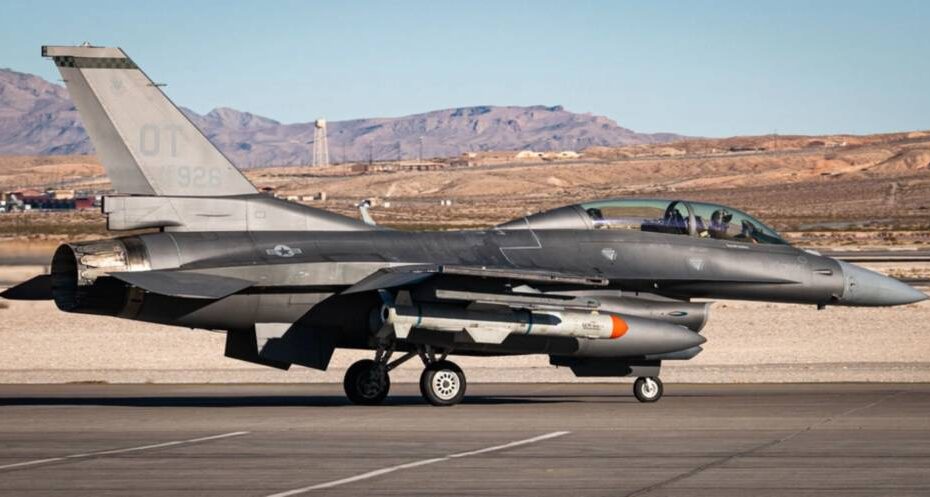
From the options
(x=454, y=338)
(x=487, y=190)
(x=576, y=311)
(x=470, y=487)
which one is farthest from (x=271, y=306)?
(x=487, y=190)

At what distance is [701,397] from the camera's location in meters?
20.4

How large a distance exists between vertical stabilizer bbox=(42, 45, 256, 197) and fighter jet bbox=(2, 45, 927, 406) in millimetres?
18

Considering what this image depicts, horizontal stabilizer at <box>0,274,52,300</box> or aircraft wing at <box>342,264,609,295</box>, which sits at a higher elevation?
aircraft wing at <box>342,264,609,295</box>

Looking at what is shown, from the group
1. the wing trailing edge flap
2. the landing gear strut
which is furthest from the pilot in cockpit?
the wing trailing edge flap

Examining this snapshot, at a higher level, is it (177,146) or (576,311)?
(177,146)

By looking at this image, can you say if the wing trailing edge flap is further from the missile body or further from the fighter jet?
the missile body

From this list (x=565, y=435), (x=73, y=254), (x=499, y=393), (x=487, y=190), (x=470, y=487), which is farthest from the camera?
(x=487, y=190)

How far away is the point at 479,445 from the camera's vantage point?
14.3 metres

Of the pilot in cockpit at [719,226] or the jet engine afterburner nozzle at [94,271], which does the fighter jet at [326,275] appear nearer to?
the jet engine afterburner nozzle at [94,271]

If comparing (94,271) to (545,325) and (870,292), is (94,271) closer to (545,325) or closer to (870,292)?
(545,325)

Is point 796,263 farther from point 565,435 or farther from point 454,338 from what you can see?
point 565,435

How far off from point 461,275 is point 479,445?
4.20 metres

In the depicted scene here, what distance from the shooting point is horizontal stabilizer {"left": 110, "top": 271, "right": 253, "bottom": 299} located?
17109mm

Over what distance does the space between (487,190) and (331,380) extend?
167 metres
